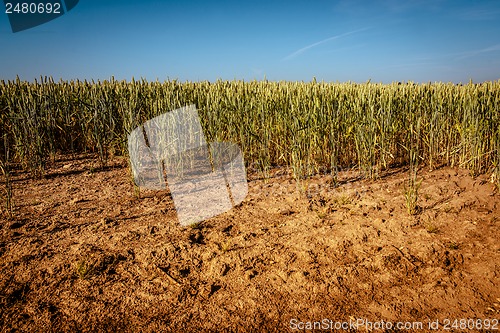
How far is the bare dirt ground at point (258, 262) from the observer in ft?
6.10

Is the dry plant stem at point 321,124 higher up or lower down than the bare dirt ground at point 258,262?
higher up

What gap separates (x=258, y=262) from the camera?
235 cm

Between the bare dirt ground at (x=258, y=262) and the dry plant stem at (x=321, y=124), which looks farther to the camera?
the dry plant stem at (x=321, y=124)

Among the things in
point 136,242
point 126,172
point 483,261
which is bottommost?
point 483,261

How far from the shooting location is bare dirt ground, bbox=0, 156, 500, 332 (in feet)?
6.10

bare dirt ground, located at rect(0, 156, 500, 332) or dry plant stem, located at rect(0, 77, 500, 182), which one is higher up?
dry plant stem, located at rect(0, 77, 500, 182)

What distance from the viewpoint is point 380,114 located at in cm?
397

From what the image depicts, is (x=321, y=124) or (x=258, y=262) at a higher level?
(x=321, y=124)

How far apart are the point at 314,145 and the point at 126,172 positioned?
8.46 ft

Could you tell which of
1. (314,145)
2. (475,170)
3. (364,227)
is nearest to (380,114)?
(314,145)

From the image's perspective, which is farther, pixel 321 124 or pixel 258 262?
pixel 321 124

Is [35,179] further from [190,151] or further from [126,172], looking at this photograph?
[190,151]

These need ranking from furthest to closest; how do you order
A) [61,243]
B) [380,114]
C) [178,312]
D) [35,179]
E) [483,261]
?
[35,179] < [380,114] < [61,243] < [483,261] < [178,312]

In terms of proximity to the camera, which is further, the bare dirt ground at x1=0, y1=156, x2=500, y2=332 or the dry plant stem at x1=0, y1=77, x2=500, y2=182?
the dry plant stem at x1=0, y1=77, x2=500, y2=182
